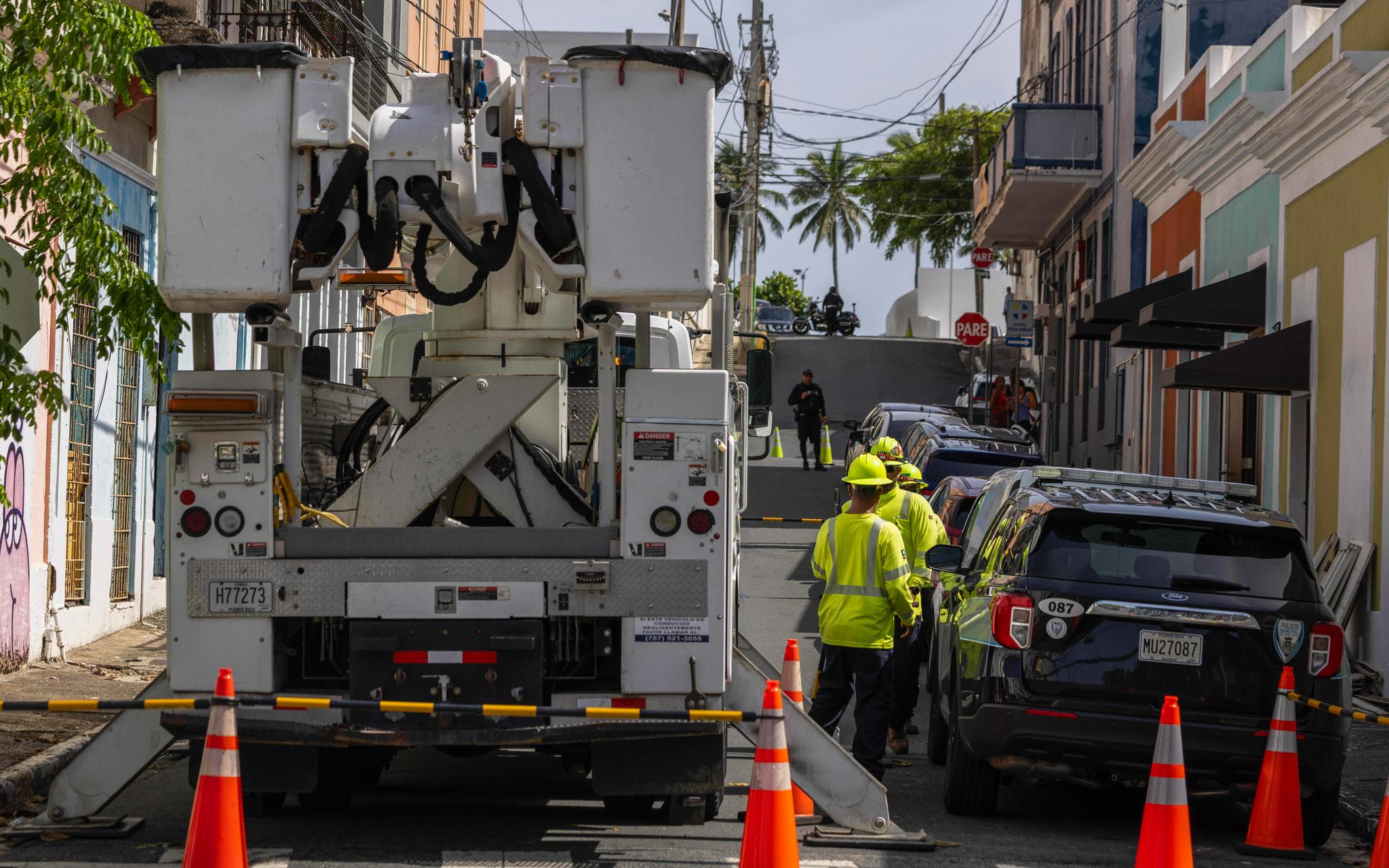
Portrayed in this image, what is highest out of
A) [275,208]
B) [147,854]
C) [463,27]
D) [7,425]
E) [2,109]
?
[463,27]

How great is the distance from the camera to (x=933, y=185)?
67.8 m

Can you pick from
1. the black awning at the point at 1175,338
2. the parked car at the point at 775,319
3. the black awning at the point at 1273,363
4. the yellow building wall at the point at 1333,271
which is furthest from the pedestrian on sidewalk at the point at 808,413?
the parked car at the point at 775,319

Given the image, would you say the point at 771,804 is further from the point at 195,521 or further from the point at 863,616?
the point at 195,521

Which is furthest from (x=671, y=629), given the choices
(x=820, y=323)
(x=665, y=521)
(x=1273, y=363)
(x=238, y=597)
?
(x=820, y=323)

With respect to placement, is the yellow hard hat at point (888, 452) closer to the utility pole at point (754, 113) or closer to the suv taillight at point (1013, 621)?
the suv taillight at point (1013, 621)

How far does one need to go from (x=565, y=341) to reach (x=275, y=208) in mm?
2196

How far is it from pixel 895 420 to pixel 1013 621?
1603 centimetres

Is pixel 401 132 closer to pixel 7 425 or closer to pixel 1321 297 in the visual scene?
pixel 7 425

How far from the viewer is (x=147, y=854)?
7199 mm

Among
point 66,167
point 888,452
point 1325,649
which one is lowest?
point 1325,649

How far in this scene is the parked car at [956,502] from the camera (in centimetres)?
1504

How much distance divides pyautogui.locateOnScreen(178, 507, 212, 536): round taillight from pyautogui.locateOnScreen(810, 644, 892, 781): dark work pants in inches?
128

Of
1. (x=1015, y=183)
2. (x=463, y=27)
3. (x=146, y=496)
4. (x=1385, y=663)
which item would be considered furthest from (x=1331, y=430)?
(x=463, y=27)

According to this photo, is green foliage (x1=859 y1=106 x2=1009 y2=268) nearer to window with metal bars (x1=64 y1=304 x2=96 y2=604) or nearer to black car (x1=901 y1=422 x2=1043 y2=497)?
black car (x1=901 y1=422 x2=1043 y2=497)
